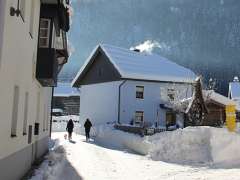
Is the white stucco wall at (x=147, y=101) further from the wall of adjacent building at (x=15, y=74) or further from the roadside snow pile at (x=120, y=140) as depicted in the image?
the wall of adjacent building at (x=15, y=74)

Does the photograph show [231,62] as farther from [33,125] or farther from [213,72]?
[33,125]

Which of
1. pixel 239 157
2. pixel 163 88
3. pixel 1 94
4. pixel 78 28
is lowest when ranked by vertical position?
pixel 239 157

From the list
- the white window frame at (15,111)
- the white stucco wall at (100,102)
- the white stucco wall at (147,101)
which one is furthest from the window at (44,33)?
the white stucco wall at (100,102)

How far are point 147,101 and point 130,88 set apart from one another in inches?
85.5

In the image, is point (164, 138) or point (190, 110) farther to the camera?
point (190, 110)

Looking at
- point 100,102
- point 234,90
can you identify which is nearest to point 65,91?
point 234,90

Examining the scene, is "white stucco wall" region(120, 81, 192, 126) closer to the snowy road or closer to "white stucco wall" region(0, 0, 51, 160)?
the snowy road

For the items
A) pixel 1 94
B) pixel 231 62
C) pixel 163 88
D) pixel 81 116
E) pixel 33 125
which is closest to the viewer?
pixel 1 94

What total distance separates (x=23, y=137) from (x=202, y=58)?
125 metres

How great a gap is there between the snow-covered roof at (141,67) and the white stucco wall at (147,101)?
71cm

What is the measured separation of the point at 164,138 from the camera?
23.3m

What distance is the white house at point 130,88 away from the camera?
42781mm

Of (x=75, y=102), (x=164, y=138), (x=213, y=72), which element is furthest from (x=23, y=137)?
(x=213, y=72)

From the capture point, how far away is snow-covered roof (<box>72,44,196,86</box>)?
142ft
